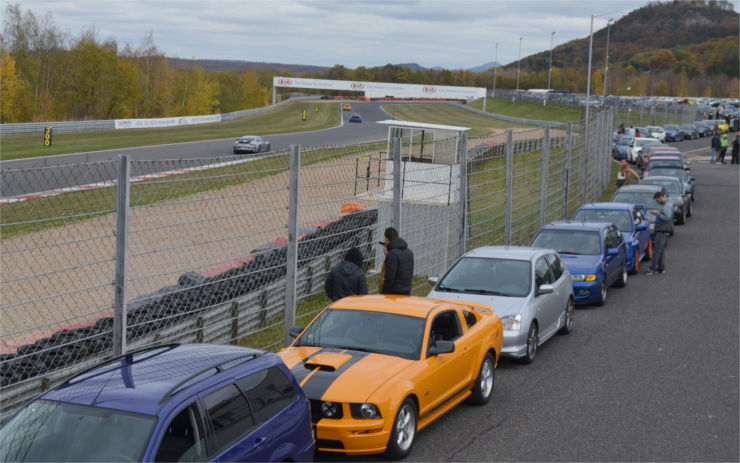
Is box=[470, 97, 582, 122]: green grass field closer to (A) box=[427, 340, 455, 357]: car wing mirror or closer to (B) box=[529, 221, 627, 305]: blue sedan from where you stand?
(B) box=[529, 221, 627, 305]: blue sedan

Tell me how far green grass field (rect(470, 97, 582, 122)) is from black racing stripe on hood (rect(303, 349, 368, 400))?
3267 inches

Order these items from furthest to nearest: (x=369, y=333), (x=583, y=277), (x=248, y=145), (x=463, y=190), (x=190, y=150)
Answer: (x=248, y=145), (x=190, y=150), (x=583, y=277), (x=463, y=190), (x=369, y=333)

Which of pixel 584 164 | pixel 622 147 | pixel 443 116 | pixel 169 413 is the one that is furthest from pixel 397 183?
pixel 443 116

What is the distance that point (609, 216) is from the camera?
19.4m

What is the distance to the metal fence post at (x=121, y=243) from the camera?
7188mm

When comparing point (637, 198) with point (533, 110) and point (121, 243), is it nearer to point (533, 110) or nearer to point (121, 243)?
point (121, 243)

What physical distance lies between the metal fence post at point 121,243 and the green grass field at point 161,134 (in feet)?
118

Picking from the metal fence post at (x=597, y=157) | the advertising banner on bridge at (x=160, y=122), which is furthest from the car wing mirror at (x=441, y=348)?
the advertising banner on bridge at (x=160, y=122)

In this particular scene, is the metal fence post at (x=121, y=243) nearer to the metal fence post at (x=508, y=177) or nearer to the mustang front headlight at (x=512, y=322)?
the mustang front headlight at (x=512, y=322)

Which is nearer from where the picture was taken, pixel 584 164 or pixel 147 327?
pixel 147 327

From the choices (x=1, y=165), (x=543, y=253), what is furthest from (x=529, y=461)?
(x=1, y=165)

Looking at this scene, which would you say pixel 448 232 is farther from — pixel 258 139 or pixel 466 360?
pixel 258 139

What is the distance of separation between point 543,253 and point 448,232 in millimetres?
3258

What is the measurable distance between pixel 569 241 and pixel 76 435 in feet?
42.7
